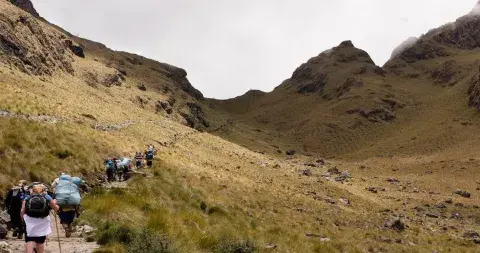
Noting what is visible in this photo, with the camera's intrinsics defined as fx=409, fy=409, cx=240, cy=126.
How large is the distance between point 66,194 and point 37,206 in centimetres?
277

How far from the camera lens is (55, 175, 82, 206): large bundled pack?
38.9ft

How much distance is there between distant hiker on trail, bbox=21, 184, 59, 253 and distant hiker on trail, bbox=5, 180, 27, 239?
120 inches

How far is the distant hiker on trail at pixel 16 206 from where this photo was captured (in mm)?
12023

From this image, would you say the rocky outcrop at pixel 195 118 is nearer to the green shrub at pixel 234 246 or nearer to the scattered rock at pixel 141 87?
the scattered rock at pixel 141 87

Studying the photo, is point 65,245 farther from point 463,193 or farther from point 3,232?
point 463,193

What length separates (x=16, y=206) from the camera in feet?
39.7

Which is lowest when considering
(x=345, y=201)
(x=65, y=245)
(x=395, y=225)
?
(x=345, y=201)

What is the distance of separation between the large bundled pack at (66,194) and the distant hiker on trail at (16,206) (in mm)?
1033

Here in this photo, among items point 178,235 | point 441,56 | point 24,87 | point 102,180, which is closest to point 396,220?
point 102,180

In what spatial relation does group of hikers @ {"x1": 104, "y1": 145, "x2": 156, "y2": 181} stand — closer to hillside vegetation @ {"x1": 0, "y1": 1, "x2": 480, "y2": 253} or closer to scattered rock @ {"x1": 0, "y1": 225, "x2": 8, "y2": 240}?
hillside vegetation @ {"x1": 0, "y1": 1, "x2": 480, "y2": 253}

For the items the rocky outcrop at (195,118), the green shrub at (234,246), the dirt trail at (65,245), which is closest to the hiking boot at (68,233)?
the dirt trail at (65,245)

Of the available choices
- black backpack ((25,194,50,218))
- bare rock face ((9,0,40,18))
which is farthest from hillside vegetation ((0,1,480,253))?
bare rock face ((9,0,40,18))

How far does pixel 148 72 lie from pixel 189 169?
98967mm

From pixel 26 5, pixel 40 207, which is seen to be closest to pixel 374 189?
pixel 40 207
